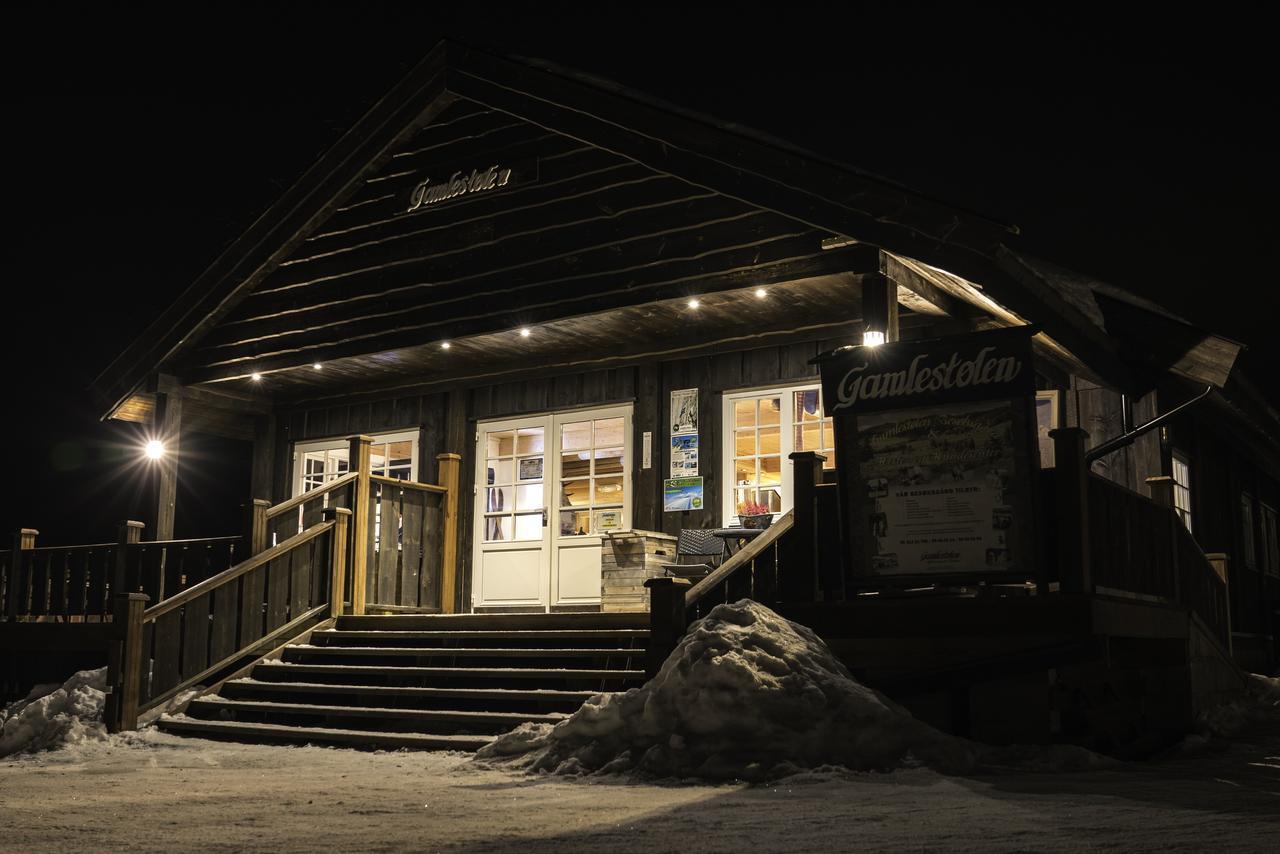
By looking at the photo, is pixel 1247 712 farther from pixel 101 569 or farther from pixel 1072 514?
pixel 101 569

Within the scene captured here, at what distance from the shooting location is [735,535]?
443 inches

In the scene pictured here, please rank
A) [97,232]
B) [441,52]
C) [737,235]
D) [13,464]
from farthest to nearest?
[97,232] → [13,464] → [441,52] → [737,235]

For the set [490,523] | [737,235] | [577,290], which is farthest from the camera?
[490,523]

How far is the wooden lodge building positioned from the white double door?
1.5 inches

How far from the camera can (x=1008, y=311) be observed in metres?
10.8

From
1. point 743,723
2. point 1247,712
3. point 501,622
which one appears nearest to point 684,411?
point 501,622

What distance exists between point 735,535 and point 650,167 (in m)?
3.57

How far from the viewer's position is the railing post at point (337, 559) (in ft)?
40.4

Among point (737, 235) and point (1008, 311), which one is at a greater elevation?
point (737, 235)

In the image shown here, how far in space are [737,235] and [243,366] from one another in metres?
6.58

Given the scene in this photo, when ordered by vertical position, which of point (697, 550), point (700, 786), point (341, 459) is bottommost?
point (700, 786)

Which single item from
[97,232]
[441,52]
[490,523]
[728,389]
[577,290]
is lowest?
[490,523]

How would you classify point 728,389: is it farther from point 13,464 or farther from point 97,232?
point 97,232

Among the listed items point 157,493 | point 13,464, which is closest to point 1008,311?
point 157,493
